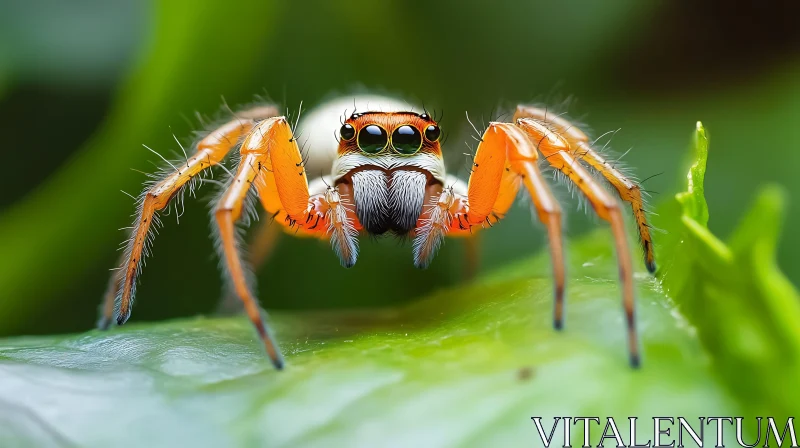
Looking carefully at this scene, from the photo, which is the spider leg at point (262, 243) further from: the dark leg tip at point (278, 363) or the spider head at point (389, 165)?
the dark leg tip at point (278, 363)

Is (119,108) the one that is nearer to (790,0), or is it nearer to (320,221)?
(320,221)

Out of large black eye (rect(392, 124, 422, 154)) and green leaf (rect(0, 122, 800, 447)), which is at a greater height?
large black eye (rect(392, 124, 422, 154))

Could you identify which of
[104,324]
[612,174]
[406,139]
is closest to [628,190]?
[612,174]

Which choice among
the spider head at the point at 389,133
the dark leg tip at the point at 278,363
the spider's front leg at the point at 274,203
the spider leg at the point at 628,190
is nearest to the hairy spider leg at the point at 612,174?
the spider leg at the point at 628,190

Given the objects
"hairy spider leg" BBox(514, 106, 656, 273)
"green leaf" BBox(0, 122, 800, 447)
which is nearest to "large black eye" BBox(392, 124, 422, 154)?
"hairy spider leg" BBox(514, 106, 656, 273)

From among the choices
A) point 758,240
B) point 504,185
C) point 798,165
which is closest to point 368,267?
point 504,185

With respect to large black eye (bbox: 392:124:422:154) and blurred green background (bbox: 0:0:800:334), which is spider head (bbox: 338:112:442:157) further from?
blurred green background (bbox: 0:0:800:334)
